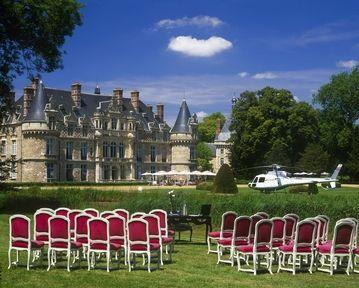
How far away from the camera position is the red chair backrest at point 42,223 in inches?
454

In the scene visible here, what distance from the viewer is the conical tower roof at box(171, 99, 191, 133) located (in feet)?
262

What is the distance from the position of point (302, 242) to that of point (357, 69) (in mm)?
64521

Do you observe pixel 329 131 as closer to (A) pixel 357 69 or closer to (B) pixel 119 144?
(A) pixel 357 69

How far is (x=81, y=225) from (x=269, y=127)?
53239mm

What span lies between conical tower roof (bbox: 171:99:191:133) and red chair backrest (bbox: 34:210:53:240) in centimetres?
6821

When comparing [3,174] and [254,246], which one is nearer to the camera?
[254,246]

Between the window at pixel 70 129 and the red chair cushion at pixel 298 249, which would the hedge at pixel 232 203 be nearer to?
Result: the red chair cushion at pixel 298 249

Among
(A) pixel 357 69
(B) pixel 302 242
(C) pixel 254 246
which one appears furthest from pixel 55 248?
(A) pixel 357 69

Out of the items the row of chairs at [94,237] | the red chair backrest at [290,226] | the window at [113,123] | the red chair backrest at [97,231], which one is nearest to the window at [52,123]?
the window at [113,123]

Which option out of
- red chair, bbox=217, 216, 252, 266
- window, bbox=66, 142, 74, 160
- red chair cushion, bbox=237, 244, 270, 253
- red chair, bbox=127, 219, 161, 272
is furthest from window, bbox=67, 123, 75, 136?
red chair cushion, bbox=237, 244, 270, 253

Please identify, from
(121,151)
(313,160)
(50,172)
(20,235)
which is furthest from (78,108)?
(20,235)

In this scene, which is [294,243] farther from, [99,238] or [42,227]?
[42,227]

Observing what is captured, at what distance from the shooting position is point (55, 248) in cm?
1091

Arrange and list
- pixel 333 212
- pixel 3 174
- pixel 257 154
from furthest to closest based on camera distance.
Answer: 1. pixel 257 154
2. pixel 3 174
3. pixel 333 212
